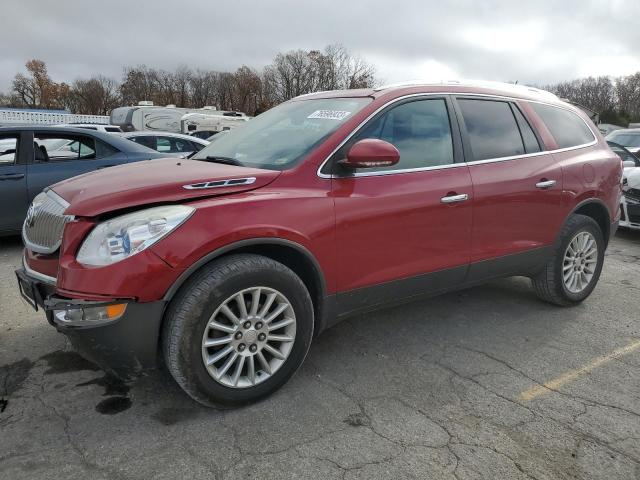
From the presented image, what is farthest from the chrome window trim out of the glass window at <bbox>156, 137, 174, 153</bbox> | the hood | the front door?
the glass window at <bbox>156, 137, 174, 153</bbox>

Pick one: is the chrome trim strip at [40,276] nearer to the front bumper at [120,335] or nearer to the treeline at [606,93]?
the front bumper at [120,335]

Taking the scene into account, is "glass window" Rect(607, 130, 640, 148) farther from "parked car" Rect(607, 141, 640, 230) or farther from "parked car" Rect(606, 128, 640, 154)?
"parked car" Rect(607, 141, 640, 230)

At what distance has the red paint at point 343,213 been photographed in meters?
2.51

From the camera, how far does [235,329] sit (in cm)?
273

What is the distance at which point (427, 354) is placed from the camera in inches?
141

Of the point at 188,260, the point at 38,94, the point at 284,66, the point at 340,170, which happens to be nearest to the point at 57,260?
the point at 188,260

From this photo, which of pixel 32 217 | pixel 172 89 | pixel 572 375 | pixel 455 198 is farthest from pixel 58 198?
pixel 172 89

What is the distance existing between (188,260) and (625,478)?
2267 mm

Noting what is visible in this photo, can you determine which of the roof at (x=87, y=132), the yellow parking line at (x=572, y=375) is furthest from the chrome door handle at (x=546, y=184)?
the roof at (x=87, y=132)

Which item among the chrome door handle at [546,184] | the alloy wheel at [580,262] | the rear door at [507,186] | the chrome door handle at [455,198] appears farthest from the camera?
the alloy wheel at [580,262]

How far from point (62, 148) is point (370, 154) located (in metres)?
5.19

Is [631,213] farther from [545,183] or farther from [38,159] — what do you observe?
A: [38,159]

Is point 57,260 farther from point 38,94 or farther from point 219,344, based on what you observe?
point 38,94

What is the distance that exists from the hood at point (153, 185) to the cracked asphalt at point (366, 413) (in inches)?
43.3
